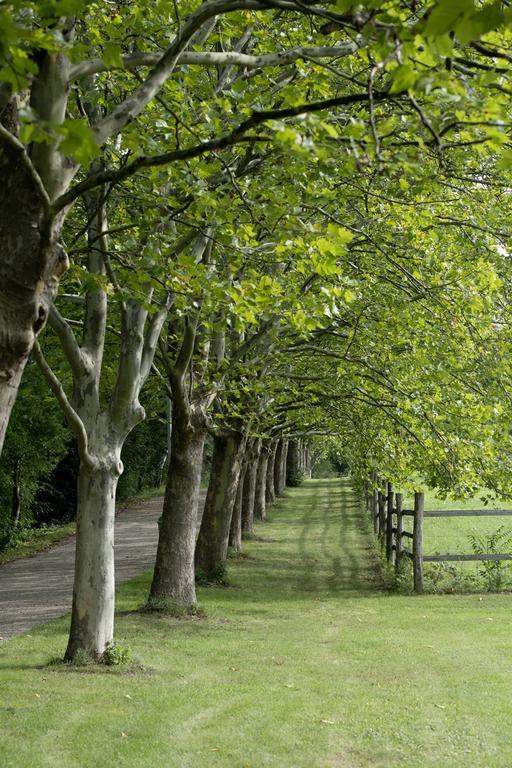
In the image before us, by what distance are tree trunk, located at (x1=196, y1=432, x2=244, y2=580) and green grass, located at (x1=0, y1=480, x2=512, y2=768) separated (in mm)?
2752

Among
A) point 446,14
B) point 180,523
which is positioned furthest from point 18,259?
point 180,523

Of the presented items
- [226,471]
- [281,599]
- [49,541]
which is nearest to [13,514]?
[49,541]

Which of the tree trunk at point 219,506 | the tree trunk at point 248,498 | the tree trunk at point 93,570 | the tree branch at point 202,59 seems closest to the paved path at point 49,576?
the tree trunk at point 219,506

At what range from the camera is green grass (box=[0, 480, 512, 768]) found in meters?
6.74

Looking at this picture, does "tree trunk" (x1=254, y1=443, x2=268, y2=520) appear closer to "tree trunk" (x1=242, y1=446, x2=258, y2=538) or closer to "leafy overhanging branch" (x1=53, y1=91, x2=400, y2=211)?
"tree trunk" (x1=242, y1=446, x2=258, y2=538)

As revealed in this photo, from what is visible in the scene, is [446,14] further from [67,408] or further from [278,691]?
[278,691]

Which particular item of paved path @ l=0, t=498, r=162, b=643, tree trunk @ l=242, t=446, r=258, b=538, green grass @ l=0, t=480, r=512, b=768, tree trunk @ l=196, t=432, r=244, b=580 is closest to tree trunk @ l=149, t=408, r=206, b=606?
green grass @ l=0, t=480, r=512, b=768

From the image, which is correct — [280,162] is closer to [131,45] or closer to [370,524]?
[131,45]

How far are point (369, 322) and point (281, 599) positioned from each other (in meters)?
5.80

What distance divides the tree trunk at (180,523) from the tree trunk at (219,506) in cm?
381

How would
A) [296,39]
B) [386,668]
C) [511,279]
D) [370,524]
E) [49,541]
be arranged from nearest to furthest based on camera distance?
[296,39] < [386,668] < [511,279] < [49,541] < [370,524]

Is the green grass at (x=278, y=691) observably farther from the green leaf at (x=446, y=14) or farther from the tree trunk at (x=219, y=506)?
the green leaf at (x=446, y=14)

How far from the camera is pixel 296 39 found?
8.78 meters

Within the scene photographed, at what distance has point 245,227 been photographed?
8188 mm
